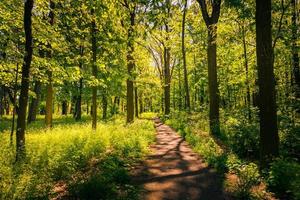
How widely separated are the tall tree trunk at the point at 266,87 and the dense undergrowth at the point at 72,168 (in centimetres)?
378

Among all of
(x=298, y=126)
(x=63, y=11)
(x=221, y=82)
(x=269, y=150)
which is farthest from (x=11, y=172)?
(x=221, y=82)

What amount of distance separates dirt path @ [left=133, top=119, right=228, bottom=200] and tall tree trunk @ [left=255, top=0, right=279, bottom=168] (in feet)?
5.48

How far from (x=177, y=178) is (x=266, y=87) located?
3.55 metres

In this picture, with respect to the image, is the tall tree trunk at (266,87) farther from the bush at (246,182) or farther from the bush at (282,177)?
the bush at (246,182)

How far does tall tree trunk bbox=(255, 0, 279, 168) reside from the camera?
692cm

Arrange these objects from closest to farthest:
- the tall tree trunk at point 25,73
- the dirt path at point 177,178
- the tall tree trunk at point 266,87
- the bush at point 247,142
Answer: the dirt path at point 177,178 → the tall tree trunk at point 266,87 → the tall tree trunk at point 25,73 → the bush at point 247,142

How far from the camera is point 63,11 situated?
384 inches

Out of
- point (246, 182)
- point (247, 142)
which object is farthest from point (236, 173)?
point (247, 142)

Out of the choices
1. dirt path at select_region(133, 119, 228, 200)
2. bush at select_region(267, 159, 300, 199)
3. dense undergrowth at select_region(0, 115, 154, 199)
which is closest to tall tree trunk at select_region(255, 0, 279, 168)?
bush at select_region(267, 159, 300, 199)

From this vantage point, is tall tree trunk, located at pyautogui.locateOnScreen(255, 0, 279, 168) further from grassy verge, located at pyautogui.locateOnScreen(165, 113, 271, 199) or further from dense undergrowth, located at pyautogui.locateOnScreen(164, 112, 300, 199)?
grassy verge, located at pyautogui.locateOnScreen(165, 113, 271, 199)

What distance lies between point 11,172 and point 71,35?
7275 millimetres

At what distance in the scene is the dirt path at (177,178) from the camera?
614cm

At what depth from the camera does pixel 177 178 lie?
7.43m

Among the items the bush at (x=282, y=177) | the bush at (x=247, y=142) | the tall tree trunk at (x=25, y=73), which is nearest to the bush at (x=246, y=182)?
the bush at (x=282, y=177)
